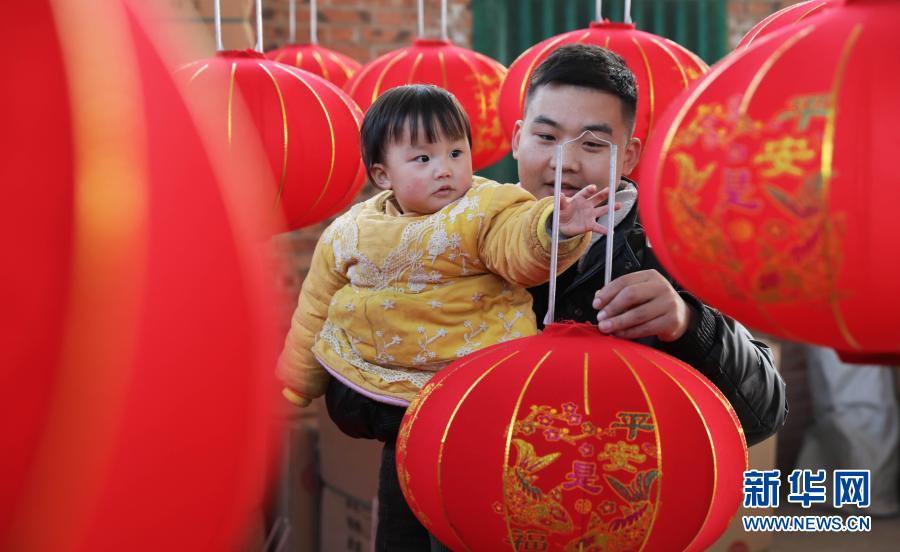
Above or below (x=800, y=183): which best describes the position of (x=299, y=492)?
below

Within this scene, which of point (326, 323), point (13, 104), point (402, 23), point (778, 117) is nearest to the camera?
point (13, 104)

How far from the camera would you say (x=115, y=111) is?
24cm

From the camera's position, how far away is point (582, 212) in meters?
0.95

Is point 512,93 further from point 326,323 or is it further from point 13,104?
point 13,104

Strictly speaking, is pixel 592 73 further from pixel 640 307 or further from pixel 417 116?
pixel 640 307

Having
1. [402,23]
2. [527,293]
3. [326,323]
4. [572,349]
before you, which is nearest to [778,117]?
[572,349]

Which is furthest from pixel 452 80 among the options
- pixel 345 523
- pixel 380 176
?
pixel 345 523

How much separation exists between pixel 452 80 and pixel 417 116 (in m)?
0.47

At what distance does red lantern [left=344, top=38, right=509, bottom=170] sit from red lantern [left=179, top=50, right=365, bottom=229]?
0.92ft

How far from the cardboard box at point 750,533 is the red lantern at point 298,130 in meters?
1.65

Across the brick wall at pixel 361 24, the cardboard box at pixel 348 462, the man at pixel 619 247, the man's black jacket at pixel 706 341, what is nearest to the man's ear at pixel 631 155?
the man at pixel 619 247

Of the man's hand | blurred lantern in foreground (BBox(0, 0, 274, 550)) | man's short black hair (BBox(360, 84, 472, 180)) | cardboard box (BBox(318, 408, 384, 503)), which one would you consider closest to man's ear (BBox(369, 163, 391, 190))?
man's short black hair (BBox(360, 84, 472, 180))

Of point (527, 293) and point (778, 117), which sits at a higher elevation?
point (778, 117)

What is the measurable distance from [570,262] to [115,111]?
80 centimetres
